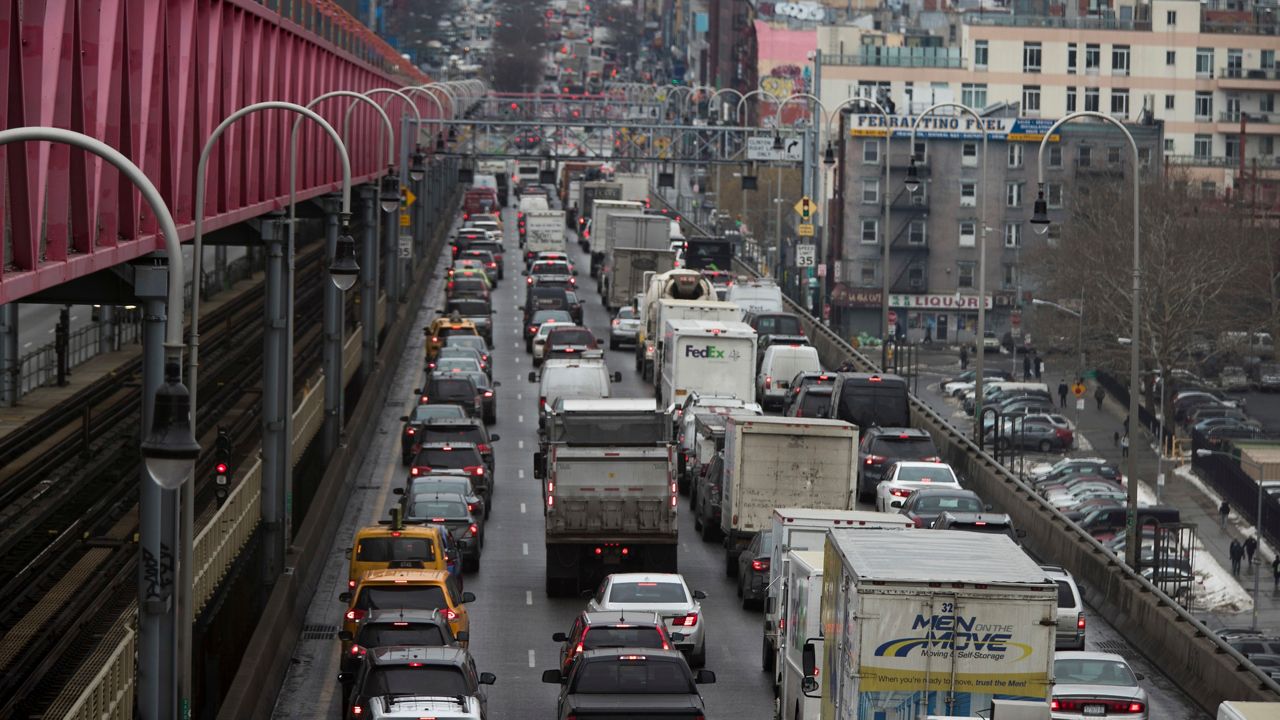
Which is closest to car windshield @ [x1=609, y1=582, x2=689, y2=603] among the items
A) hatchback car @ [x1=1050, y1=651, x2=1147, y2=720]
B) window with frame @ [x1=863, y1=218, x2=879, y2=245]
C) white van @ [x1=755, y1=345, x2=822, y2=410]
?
hatchback car @ [x1=1050, y1=651, x2=1147, y2=720]

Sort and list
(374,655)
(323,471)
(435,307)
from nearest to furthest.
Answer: (374,655), (323,471), (435,307)

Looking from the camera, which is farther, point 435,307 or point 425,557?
point 435,307

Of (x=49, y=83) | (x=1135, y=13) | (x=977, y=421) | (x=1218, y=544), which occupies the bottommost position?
(x=1218, y=544)

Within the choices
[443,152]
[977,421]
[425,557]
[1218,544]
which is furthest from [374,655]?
[443,152]

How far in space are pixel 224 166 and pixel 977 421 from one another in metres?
24.1

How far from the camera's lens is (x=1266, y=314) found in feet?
345

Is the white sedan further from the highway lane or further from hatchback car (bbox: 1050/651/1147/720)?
hatchback car (bbox: 1050/651/1147/720)

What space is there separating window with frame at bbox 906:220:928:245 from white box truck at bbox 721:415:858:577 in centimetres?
8772

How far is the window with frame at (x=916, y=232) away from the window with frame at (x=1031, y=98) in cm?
2910

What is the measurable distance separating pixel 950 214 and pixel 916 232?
84.8 inches

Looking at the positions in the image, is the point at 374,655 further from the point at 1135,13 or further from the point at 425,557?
the point at 1135,13

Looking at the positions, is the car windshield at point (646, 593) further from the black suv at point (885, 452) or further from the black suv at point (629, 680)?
the black suv at point (885, 452)

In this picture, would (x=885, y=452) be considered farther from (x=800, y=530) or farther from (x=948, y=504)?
(x=800, y=530)

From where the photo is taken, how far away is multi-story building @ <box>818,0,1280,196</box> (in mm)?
148375
